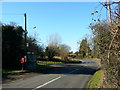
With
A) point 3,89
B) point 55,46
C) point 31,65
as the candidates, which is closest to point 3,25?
point 31,65

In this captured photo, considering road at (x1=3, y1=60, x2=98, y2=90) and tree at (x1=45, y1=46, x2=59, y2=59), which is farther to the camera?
tree at (x1=45, y1=46, x2=59, y2=59)

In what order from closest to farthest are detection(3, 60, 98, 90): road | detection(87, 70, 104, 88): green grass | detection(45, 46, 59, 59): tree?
1. detection(87, 70, 104, 88): green grass
2. detection(3, 60, 98, 90): road
3. detection(45, 46, 59, 59): tree

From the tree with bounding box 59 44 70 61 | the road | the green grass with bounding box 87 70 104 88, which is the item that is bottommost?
the road

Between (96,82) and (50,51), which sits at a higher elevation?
(50,51)

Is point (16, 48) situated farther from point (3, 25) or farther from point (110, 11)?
point (110, 11)

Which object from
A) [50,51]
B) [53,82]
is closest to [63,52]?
[50,51]

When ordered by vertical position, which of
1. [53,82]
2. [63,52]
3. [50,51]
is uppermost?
[50,51]

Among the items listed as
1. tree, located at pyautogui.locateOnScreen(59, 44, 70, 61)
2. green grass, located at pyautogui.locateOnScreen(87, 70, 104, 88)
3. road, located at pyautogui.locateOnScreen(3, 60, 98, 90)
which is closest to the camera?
green grass, located at pyautogui.locateOnScreen(87, 70, 104, 88)

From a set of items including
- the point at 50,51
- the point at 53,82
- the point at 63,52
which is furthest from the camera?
the point at 63,52

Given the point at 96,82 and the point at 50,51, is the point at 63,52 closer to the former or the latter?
the point at 50,51

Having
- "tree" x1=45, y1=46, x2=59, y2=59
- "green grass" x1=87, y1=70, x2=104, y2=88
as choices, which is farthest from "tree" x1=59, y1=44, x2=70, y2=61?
"green grass" x1=87, y1=70, x2=104, y2=88

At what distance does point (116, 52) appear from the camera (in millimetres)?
6598

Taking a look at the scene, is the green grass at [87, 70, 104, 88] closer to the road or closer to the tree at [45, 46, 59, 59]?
the road

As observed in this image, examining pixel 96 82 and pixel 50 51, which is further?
pixel 50 51
